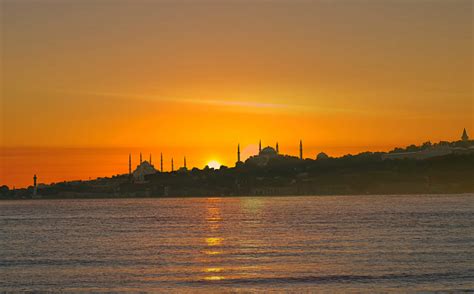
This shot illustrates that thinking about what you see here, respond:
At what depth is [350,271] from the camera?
64.9 meters

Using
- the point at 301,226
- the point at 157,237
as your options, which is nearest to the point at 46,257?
the point at 157,237

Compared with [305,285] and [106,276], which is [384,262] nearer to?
[305,285]

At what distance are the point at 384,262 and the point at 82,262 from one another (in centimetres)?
2391

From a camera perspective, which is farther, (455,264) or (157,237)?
(157,237)

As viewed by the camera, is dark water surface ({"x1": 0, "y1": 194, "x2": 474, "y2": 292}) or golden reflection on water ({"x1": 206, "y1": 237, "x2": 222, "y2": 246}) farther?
golden reflection on water ({"x1": 206, "y1": 237, "x2": 222, "y2": 246})

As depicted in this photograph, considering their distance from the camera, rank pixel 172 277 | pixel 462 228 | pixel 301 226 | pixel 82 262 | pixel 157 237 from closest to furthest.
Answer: pixel 172 277 → pixel 82 262 → pixel 157 237 → pixel 462 228 → pixel 301 226

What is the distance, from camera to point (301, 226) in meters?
123

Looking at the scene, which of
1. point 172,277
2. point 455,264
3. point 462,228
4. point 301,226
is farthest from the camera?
point 301,226

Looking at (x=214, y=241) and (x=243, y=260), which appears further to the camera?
(x=214, y=241)

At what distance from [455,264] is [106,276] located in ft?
82.6

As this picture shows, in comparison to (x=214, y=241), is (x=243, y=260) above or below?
below

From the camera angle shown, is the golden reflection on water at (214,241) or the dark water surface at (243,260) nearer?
the dark water surface at (243,260)

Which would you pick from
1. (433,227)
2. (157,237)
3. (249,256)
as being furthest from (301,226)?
(249,256)

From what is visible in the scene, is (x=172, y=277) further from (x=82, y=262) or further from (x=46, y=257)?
(x=46, y=257)
